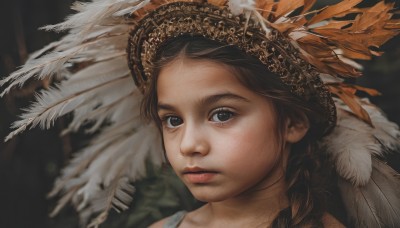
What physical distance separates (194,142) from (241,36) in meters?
0.29

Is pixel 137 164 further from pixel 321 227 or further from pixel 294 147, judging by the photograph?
pixel 321 227

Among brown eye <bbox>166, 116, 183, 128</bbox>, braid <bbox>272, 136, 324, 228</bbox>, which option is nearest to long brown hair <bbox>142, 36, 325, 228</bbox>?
braid <bbox>272, 136, 324, 228</bbox>

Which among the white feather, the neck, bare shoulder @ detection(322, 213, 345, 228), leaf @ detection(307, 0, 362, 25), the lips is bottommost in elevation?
bare shoulder @ detection(322, 213, 345, 228)

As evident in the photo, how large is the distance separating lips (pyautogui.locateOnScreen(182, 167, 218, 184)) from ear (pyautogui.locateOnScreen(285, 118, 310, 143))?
251 mm

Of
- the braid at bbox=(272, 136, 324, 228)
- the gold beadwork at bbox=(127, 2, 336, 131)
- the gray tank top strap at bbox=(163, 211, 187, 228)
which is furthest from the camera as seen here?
the gray tank top strap at bbox=(163, 211, 187, 228)

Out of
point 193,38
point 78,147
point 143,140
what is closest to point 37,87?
point 78,147

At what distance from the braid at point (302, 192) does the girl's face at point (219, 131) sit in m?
0.13

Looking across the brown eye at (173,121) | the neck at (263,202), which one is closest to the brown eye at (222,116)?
the brown eye at (173,121)

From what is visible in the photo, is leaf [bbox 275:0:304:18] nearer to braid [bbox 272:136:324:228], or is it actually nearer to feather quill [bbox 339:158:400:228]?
braid [bbox 272:136:324:228]

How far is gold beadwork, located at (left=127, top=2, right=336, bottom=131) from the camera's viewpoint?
1370 mm

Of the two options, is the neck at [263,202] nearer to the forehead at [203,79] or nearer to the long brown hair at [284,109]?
the long brown hair at [284,109]

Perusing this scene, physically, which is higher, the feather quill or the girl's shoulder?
the feather quill

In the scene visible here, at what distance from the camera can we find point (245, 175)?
1.41 metres

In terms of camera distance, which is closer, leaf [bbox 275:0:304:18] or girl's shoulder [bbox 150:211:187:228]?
leaf [bbox 275:0:304:18]
